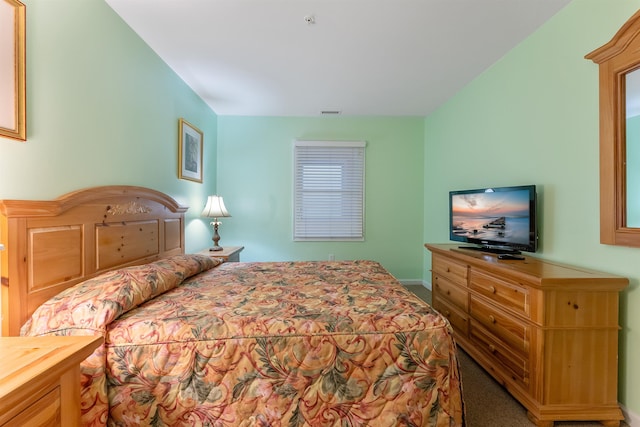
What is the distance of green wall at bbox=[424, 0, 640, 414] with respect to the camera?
1.51 meters

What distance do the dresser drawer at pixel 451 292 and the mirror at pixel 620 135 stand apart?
937 mm

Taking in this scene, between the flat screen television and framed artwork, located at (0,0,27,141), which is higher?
framed artwork, located at (0,0,27,141)

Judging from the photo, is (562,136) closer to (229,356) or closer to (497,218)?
(497,218)

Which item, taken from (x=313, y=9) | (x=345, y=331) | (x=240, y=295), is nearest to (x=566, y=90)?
(x=313, y=9)

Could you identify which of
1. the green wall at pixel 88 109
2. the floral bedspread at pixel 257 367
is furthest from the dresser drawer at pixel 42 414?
the green wall at pixel 88 109

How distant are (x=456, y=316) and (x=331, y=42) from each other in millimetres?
2536

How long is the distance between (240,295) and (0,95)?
1454 millimetres

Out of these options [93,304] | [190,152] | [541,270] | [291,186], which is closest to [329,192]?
[291,186]

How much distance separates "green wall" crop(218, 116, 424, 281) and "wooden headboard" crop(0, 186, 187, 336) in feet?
5.63

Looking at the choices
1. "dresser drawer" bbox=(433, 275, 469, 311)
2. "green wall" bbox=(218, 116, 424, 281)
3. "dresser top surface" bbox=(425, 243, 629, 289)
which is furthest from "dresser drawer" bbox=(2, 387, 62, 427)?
"green wall" bbox=(218, 116, 424, 281)

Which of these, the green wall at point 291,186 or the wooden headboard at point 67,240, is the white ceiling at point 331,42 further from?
the wooden headboard at point 67,240

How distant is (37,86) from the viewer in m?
1.36

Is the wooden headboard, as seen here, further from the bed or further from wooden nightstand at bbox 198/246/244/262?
wooden nightstand at bbox 198/246/244/262

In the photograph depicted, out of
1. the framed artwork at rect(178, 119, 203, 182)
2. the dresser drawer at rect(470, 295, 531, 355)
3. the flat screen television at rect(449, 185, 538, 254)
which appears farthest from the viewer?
the framed artwork at rect(178, 119, 203, 182)
